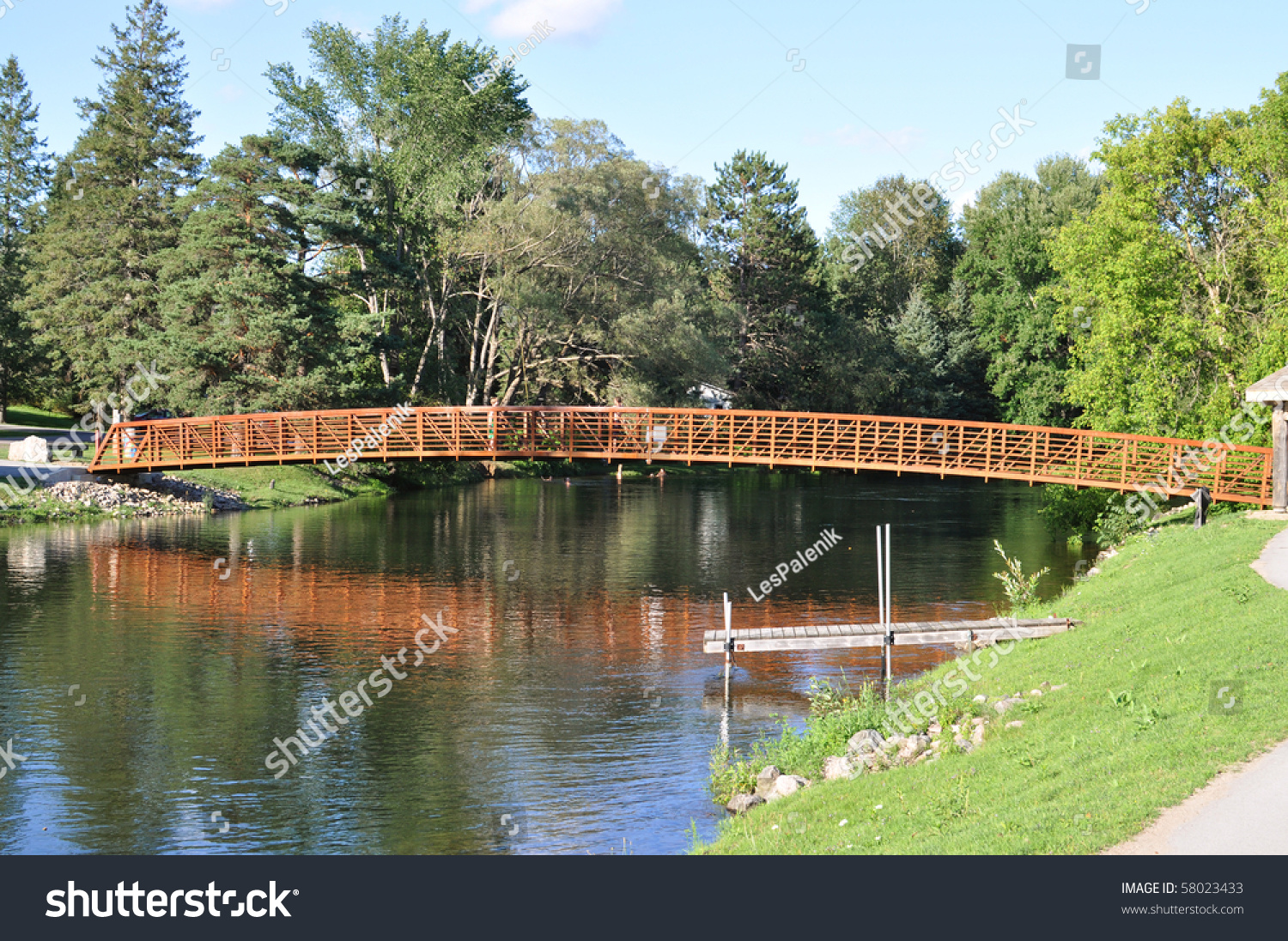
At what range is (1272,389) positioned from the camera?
29.4 metres

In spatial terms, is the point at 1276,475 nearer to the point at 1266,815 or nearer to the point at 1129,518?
the point at 1129,518

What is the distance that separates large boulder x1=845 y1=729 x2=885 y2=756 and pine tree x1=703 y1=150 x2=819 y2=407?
196 feet

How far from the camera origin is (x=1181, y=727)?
12.8 metres

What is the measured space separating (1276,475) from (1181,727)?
20.5m

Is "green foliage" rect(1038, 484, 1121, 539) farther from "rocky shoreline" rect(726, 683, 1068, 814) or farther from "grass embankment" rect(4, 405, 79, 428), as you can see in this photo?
"grass embankment" rect(4, 405, 79, 428)

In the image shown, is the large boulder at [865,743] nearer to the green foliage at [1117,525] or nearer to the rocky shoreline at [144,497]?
the green foliage at [1117,525]

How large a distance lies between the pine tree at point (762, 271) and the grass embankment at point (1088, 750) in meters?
58.2

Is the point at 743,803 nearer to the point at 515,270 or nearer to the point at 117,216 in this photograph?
the point at 515,270

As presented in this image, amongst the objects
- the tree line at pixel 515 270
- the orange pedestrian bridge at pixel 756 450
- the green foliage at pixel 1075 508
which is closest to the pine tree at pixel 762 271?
the tree line at pixel 515 270

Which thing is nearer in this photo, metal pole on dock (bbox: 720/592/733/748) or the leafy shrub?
metal pole on dock (bbox: 720/592/733/748)

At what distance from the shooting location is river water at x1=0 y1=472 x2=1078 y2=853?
15.9m

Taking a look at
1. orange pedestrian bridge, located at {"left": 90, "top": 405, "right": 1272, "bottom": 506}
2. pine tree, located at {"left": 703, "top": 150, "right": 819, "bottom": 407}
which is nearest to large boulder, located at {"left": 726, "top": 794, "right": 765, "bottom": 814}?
orange pedestrian bridge, located at {"left": 90, "top": 405, "right": 1272, "bottom": 506}

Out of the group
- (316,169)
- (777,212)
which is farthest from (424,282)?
(777,212)

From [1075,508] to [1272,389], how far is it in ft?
44.1
